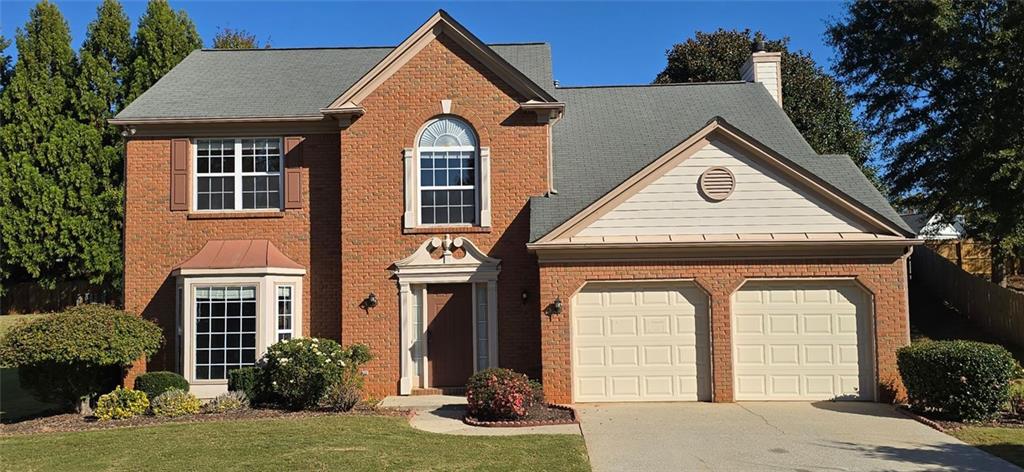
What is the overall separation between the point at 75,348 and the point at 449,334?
6.62m

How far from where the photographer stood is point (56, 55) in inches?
1341

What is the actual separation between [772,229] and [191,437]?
1027 cm

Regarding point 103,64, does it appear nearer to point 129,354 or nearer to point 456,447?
point 129,354

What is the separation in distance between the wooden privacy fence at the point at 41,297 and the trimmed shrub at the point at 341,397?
84.5 feet

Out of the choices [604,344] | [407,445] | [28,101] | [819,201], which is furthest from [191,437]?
[28,101]

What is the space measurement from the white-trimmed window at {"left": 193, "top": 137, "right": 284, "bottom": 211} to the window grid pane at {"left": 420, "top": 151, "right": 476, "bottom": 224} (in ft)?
10.1

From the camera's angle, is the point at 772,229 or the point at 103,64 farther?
the point at 103,64

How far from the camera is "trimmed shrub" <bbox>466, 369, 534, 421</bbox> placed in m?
12.4

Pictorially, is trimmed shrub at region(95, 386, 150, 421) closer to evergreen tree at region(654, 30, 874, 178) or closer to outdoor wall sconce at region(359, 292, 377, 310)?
outdoor wall sconce at region(359, 292, 377, 310)

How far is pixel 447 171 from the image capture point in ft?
52.6

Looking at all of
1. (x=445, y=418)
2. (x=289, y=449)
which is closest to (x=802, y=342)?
(x=445, y=418)

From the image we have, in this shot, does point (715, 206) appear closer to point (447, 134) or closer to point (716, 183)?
point (716, 183)

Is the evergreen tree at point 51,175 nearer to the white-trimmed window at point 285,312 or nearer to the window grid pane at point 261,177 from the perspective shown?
the window grid pane at point 261,177

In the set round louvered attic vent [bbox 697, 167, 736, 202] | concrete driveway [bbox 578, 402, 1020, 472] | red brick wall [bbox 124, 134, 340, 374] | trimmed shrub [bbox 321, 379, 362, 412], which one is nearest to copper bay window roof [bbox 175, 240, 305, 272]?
red brick wall [bbox 124, 134, 340, 374]
